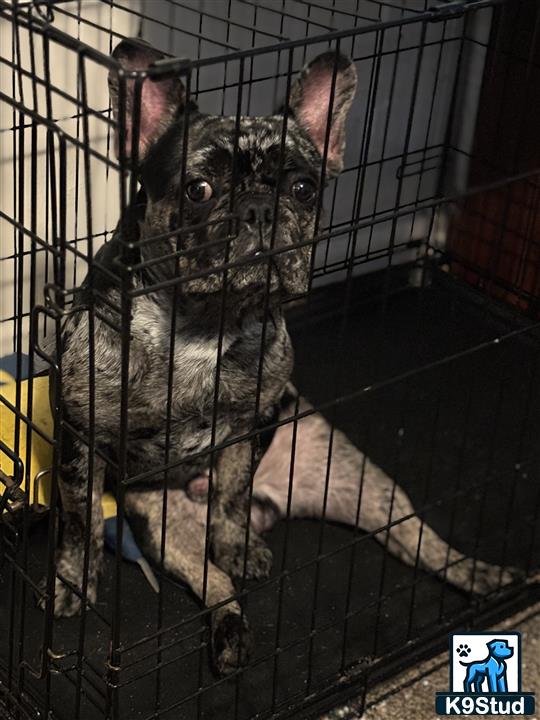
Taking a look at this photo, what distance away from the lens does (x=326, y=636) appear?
2.67 m

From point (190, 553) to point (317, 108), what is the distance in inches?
42.6

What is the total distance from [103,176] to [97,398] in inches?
43.0

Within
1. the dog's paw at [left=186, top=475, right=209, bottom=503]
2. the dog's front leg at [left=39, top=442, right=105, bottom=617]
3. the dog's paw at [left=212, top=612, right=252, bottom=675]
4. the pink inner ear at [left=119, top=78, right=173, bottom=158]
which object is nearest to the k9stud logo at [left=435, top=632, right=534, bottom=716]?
the dog's paw at [left=212, top=612, right=252, bottom=675]

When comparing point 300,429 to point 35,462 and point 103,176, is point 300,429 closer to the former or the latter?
point 35,462

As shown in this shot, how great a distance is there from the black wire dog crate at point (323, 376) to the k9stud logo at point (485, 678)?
58 millimetres

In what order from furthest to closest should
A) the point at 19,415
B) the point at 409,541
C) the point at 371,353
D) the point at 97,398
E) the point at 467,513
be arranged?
1. the point at 371,353
2. the point at 467,513
3. the point at 409,541
4. the point at 97,398
5. the point at 19,415

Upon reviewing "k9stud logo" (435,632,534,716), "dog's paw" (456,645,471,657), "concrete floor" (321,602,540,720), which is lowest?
"concrete floor" (321,602,540,720)

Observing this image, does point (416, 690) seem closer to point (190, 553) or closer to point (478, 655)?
point (478, 655)

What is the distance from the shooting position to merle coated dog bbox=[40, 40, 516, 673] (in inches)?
83.5

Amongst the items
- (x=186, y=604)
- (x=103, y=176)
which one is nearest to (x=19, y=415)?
(x=186, y=604)

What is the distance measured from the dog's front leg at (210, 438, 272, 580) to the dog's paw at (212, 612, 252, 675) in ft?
0.57

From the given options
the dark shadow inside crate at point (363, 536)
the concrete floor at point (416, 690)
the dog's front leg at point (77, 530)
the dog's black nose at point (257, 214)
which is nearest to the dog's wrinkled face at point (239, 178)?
the dog's black nose at point (257, 214)

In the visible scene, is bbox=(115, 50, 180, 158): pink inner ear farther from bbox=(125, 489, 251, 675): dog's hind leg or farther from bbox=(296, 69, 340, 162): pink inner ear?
bbox=(125, 489, 251, 675): dog's hind leg

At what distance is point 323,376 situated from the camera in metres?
3.58
